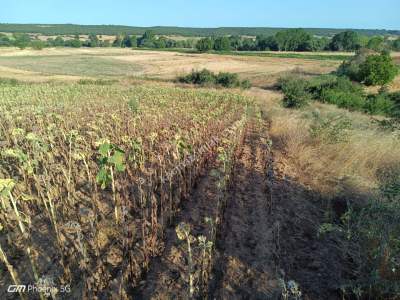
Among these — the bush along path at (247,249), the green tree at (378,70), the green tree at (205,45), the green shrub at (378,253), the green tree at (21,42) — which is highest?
the green shrub at (378,253)

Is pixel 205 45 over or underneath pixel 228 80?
underneath

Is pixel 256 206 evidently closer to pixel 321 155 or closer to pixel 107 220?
pixel 107 220

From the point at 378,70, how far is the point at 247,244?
27418 mm

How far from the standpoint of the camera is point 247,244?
4680 millimetres

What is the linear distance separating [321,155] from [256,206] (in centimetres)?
376

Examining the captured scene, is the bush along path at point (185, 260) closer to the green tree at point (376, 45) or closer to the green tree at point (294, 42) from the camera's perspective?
the green tree at point (376, 45)

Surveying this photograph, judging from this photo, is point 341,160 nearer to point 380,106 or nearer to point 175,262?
point 175,262

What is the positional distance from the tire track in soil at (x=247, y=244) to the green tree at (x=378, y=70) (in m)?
24.4

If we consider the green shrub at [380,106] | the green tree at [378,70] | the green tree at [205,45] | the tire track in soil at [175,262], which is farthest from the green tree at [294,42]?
the tire track in soil at [175,262]

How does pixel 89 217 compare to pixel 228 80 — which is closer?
pixel 89 217

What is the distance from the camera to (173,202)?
224 inches

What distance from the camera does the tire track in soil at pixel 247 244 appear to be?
12.7ft

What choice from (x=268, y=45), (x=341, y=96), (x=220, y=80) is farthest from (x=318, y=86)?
(x=268, y=45)

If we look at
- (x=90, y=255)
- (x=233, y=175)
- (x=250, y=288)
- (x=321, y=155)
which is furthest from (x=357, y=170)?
(x=90, y=255)
